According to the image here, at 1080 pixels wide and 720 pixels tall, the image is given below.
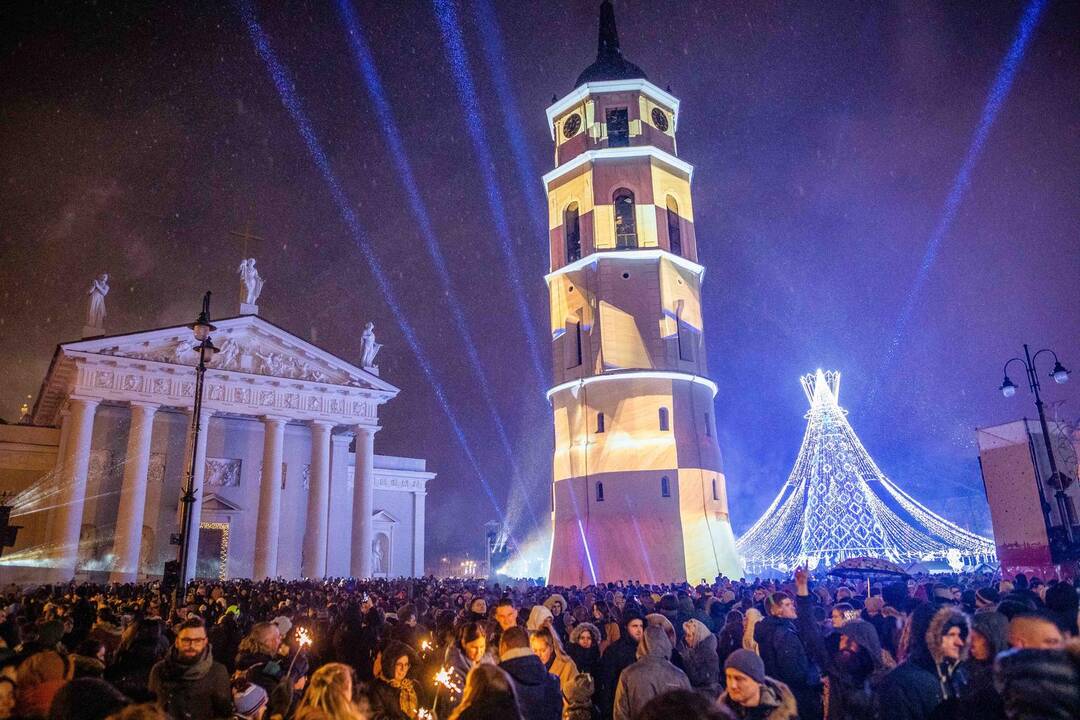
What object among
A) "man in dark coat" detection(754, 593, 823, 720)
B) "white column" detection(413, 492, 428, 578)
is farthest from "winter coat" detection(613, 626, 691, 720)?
"white column" detection(413, 492, 428, 578)

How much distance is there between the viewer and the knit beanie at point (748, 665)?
4338 millimetres

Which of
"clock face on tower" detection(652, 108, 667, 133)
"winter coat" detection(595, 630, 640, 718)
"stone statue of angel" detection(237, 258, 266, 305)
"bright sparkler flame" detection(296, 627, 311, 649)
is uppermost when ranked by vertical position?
"clock face on tower" detection(652, 108, 667, 133)

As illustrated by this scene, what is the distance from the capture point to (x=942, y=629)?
16.2 feet

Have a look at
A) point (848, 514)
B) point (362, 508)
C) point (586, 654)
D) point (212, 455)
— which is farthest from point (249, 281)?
point (586, 654)

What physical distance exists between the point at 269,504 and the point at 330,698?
3569 centimetres

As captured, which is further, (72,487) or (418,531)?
(418,531)

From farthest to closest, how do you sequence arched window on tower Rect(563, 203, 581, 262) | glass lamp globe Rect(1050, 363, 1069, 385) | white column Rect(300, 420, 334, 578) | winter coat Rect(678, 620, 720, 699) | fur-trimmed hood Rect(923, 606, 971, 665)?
arched window on tower Rect(563, 203, 581, 262), white column Rect(300, 420, 334, 578), glass lamp globe Rect(1050, 363, 1069, 385), winter coat Rect(678, 620, 720, 699), fur-trimmed hood Rect(923, 606, 971, 665)

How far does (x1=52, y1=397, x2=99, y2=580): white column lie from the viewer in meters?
31.8

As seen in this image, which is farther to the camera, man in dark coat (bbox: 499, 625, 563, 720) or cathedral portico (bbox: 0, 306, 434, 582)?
cathedral portico (bbox: 0, 306, 434, 582)

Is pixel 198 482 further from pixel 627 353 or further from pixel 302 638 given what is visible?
pixel 302 638

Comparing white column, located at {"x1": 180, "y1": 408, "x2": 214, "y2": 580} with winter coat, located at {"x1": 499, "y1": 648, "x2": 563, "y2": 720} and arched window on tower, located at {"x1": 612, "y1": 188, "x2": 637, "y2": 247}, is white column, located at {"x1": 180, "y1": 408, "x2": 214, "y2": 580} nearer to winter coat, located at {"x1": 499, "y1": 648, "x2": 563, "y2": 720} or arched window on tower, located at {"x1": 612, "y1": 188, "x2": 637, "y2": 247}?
arched window on tower, located at {"x1": 612, "y1": 188, "x2": 637, "y2": 247}

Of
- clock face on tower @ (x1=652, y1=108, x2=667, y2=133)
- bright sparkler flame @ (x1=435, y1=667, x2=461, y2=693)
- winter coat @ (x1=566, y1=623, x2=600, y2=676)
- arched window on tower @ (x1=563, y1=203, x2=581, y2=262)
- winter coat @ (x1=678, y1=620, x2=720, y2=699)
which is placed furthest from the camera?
clock face on tower @ (x1=652, y1=108, x2=667, y2=133)

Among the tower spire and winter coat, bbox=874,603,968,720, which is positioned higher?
the tower spire

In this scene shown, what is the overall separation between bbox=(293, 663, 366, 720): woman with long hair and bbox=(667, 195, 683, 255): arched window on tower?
1425 inches
